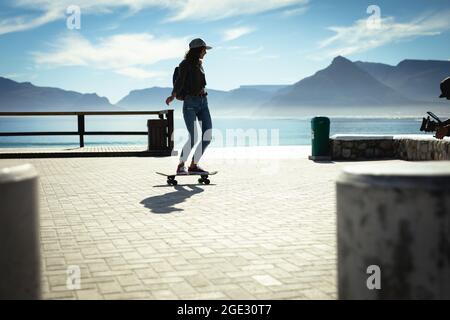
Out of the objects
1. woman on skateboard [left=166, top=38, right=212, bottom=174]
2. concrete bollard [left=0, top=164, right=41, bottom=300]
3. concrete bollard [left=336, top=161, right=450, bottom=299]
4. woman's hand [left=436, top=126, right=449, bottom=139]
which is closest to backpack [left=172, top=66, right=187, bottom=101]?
woman on skateboard [left=166, top=38, right=212, bottom=174]

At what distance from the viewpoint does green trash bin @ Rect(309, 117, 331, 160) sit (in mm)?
14648

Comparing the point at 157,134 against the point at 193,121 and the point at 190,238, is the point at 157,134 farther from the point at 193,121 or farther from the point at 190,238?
the point at 190,238

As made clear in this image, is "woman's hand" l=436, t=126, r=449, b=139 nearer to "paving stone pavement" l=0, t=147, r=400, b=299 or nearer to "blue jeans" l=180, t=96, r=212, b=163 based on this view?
"paving stone pavement" l=0, t=147, r=400, b=299

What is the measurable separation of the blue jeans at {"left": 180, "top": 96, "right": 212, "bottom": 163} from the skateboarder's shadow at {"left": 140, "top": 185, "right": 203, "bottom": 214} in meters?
0.71

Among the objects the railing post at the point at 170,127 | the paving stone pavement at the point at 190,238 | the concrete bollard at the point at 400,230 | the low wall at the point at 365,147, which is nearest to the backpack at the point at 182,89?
the paving stone pavement at the point at 190,238

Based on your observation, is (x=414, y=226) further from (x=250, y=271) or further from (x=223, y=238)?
(x=223, y=238)

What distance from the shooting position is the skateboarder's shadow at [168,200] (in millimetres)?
6680

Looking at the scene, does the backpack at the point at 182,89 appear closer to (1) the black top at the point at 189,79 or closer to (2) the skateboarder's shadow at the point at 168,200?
(1) the black top at the point at 189,79

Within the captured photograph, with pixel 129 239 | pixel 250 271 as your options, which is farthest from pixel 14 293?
pixel 129 239

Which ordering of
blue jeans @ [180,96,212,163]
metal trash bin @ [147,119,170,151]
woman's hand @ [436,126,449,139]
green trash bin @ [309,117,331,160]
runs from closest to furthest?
woman's hand @ [436,126,449,139], blue jeans @ [180,96,212,163], green trash bin @ [309,117,331,160], metal trash bin @ [147,119,170,151]

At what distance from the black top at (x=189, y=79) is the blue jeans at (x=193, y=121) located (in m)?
0.14

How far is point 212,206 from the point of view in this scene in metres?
6.87

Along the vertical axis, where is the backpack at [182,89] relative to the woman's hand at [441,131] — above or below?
above
